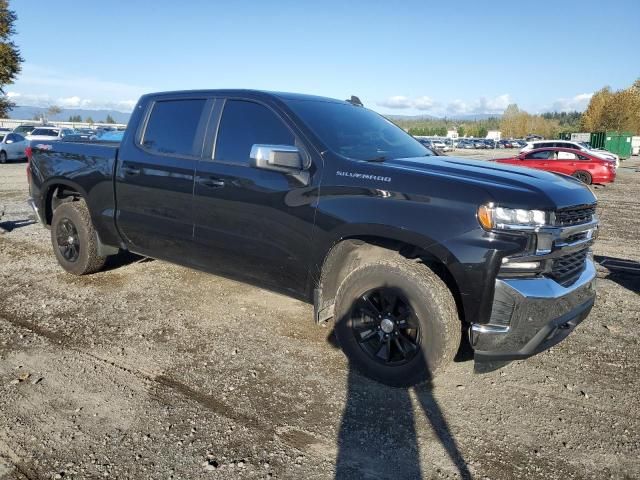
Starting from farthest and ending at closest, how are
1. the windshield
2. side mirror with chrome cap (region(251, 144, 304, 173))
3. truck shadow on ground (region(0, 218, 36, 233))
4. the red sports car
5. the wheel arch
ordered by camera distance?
1. the red sports car
2. truck shadow on ground (region(0, 218, 36, 233))
3. the wheel arch
4. the windshield
5. side mirror with chrome cap (region(251, 144, 304, 173))

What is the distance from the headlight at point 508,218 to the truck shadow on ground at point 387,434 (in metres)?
1.21

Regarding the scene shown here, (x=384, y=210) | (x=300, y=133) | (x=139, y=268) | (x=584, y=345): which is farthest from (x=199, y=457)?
(x=139, y=268)

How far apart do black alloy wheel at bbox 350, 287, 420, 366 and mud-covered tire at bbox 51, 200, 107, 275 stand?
3.23m

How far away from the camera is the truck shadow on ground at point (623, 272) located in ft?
19.8

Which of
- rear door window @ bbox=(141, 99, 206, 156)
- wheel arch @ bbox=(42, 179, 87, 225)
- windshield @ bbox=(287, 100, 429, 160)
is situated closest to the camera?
windshield @ bbox=(287, 100, 429, 160)

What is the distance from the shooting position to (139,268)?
618 cm

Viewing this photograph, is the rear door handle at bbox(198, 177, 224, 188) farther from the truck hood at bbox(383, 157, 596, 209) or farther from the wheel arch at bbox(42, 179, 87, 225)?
the wheel arch at bbox(42, 179, 87, 225)

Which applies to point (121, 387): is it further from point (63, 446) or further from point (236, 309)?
point (236, 309)

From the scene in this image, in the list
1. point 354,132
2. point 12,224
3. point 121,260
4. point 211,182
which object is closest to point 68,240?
point 121,260

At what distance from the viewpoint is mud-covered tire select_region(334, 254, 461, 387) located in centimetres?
327

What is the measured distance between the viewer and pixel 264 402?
3.28 m

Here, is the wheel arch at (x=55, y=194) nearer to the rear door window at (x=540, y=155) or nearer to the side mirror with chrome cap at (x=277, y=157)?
the side mirror with chrome cap at (x=277, y=157)

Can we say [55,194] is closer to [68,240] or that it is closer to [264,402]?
[68,240]

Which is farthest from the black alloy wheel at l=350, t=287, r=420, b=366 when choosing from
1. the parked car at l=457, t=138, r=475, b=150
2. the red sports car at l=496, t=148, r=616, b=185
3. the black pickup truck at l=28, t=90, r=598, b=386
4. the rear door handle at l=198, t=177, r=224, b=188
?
the parked car at l=457, t=138, r=475, b=150
